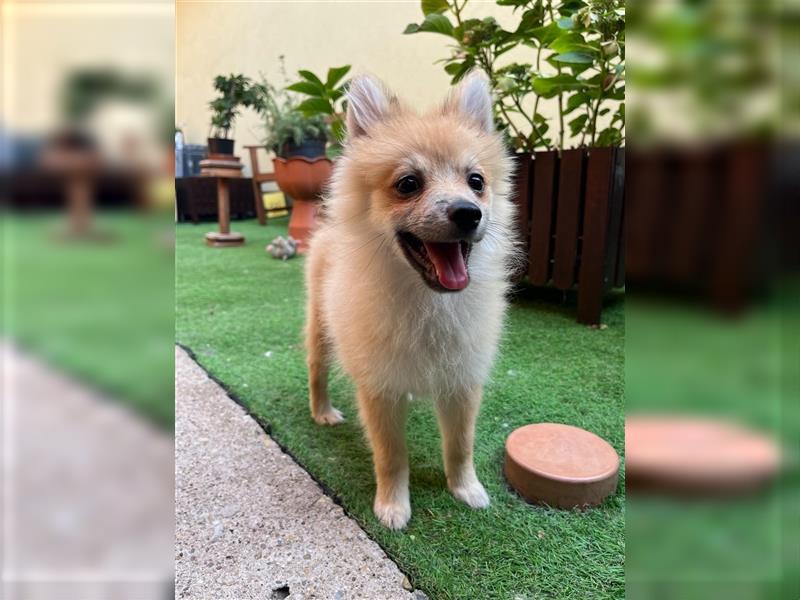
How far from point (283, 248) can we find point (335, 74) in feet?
5.65

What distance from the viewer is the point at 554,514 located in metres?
1.36

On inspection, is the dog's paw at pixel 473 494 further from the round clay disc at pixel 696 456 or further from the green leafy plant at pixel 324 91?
the green leafy plant at pixel 324 91

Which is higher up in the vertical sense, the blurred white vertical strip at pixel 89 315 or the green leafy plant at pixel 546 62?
the green leafy plant at pixel 546 62

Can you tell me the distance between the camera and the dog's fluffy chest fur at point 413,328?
1.35 m

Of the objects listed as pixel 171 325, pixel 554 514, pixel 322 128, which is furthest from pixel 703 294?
pixel 322 128

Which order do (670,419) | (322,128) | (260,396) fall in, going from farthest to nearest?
1. (322,128)
2. (260,396)
3. (670,419)

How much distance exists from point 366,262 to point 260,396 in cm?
93

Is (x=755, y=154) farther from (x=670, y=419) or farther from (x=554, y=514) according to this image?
(x=554, y=514)

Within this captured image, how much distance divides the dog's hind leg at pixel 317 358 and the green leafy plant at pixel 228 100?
1010 mm

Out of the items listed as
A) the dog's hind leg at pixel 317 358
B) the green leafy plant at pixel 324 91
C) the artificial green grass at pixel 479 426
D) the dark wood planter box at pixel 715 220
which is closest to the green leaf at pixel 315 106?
the green leafy plant at pixel 324 91

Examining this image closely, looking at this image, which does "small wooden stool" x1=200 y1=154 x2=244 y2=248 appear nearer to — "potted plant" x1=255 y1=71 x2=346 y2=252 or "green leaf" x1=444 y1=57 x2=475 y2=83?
"potted plant" x1=255 y1=71 x2=346 y2=252

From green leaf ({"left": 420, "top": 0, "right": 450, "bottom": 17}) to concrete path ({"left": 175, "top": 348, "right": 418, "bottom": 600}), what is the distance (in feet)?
7.56

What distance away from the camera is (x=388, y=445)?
4.75 feet

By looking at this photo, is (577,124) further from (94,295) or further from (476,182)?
(94,295)
